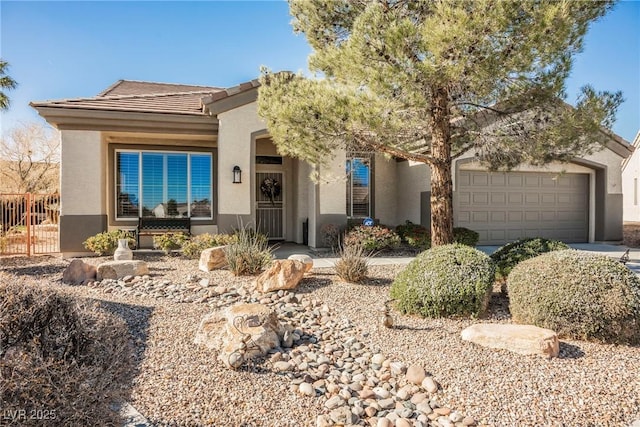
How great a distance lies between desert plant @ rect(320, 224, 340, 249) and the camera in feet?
36.8

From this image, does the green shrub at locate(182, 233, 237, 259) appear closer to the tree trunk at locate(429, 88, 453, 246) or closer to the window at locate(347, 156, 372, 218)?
the tree trunk at locate(429, 88, 453, 246)

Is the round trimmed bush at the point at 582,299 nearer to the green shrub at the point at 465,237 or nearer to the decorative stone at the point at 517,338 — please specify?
the decorative stone at the point at 517,338

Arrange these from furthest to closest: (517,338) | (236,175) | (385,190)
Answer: (385,190), (236,175), (517,338)

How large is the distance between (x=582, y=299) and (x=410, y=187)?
9248 millimetres

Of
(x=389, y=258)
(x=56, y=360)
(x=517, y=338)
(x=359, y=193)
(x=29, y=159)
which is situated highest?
(x=29, y=159)

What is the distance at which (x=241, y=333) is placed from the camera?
4.32 metres

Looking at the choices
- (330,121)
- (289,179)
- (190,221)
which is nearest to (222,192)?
(190,221)

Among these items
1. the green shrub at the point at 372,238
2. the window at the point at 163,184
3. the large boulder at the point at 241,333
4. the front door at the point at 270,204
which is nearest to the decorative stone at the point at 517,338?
the large boulder at the point at 241,333

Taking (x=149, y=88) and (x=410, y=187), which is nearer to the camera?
(x=410, y=187)

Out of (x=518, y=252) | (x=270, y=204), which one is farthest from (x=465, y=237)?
(x=270, y=204)

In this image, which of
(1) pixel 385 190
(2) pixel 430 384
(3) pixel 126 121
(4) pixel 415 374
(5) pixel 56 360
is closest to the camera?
(5) pixel 56 360

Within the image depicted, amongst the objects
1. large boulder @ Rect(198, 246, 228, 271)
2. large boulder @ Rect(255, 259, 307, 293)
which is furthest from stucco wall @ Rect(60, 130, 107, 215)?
large boulder @ Rect(255, 259, 307, 293)

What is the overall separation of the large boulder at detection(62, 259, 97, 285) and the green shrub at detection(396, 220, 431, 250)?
8.13 m

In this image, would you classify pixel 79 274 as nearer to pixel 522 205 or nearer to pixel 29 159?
pixel 522 205
